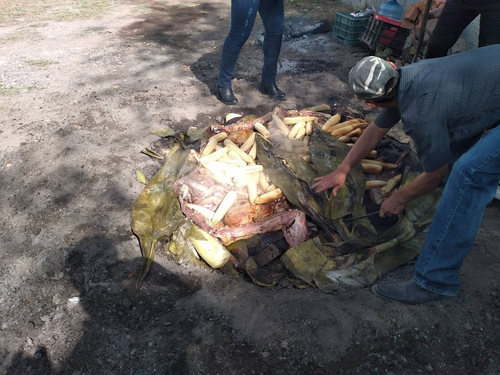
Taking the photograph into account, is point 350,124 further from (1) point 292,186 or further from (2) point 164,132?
(2) point 164,132

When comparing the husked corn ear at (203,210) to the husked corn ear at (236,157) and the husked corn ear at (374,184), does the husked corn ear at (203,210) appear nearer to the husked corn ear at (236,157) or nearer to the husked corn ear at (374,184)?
the husked corn ear at (236,157)

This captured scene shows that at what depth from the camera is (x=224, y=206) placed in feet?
11.0

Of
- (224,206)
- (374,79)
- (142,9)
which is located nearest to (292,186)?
(224,206)

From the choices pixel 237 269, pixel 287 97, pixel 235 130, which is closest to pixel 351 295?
pixel 237 269

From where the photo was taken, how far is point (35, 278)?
2.84 m

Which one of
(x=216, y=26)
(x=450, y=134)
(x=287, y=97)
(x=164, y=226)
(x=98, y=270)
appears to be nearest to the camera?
(x=450, y=134)

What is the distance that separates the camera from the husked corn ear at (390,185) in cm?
346

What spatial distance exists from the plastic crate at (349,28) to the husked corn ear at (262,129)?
4259 millimetres

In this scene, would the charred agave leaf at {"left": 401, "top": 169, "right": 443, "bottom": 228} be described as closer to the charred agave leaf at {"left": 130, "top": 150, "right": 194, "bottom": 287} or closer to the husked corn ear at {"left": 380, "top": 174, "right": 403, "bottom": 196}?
the husked corn ear at {"left": 380, "top": 174, "right": 403, "bottom": 196}

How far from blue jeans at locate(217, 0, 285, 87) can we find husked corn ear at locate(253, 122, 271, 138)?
137 cm

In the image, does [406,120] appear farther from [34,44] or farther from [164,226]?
[34,44]

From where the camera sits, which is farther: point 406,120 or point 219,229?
point 219,229

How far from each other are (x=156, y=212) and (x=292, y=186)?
127 cm

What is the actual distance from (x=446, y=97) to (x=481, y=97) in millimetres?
Answer: 213
